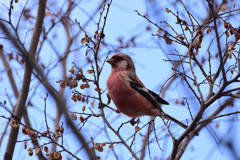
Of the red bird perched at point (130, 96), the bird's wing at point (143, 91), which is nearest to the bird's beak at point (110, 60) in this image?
the red bird perched at point (130, 96)

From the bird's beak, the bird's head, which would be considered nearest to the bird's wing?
the bird's head

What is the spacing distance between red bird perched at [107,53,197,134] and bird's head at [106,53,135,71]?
2 centimetres

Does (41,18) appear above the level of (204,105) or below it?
above

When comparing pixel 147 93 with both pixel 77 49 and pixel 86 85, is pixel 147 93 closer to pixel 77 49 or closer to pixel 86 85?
pixel 86 85

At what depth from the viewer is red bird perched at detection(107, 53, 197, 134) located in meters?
4.84

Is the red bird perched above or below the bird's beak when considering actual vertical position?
below

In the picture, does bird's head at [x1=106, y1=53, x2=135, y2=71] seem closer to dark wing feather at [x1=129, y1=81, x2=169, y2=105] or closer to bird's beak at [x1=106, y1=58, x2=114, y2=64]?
bird's beak at [x1=106, y1=58, x2=114, y2=64]

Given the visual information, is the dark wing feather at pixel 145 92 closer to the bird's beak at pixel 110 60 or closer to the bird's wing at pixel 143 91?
the bird's wing at pixel 143 91

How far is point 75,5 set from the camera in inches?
248

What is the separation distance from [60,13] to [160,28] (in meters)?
2.92

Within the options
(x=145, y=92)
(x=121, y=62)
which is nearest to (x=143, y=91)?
(x=145, y=92)

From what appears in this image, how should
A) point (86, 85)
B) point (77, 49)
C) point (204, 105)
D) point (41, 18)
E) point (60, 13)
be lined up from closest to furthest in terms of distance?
1. point (204, 105)
2. point (86, 85)
3. point (41, 18)
4. point (60, 13)
5. point (77, 49)

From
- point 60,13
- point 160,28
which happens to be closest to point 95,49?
point 160,28

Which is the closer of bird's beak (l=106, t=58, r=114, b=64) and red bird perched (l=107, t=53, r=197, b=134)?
red bird perched (l=107, t=53, r=197, b=134)
